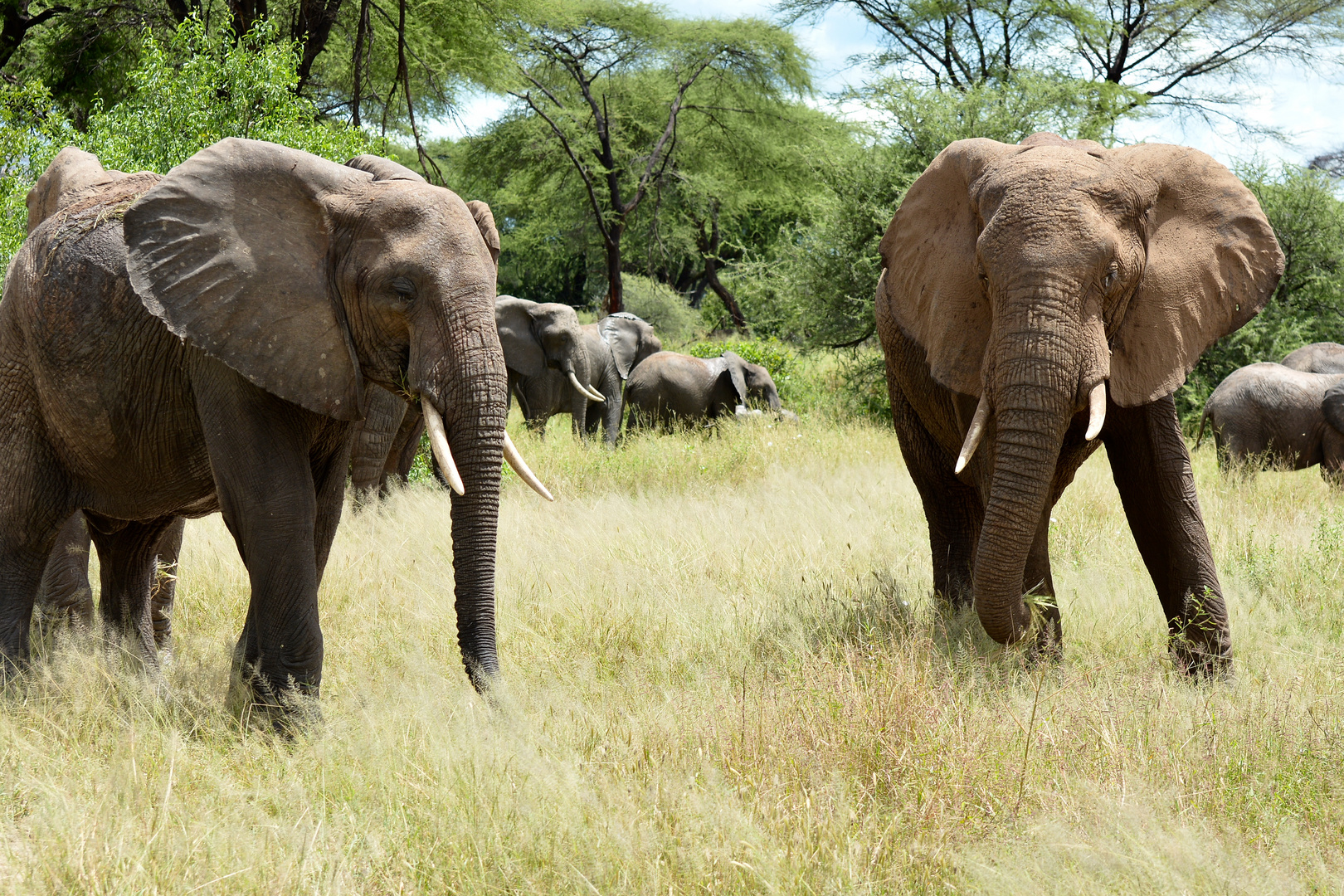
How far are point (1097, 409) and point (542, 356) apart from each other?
11.3m

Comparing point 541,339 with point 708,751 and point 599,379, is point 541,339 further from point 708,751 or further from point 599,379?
point 708,751

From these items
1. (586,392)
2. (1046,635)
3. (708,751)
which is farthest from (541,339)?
(708,751)

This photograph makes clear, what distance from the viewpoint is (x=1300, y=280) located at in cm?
1572

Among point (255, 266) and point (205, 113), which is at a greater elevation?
point (205, 113)

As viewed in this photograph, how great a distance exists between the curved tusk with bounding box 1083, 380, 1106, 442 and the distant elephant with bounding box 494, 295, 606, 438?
10.7 metres

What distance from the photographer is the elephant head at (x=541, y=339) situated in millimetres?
14633

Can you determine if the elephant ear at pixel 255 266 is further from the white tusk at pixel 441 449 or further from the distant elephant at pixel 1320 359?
the distant elephant at pixel 1320 359

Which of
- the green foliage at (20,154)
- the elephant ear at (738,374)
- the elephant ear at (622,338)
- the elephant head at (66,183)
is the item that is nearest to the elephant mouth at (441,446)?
the elephant head at (66,183)

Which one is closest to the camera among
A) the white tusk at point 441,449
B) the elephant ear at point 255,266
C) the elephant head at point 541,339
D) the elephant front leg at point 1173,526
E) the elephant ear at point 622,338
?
the white tusk at point 441,449

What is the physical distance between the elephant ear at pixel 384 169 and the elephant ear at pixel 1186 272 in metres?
2.68

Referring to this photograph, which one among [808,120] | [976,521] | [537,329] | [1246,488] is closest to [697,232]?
[808,120]

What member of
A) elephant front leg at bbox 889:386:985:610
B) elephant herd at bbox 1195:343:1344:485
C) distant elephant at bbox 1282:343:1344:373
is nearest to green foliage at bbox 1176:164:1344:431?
distant elephant at bbox 1282:343:1344:373

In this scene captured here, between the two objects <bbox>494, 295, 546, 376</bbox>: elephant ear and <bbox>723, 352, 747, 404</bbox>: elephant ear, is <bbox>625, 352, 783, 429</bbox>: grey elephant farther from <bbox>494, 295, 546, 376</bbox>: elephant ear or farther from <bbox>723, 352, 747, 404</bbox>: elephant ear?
<bbox>494, 295, 546, 376</bbox>: elephant ear

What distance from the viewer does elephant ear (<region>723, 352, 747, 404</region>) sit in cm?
1556
